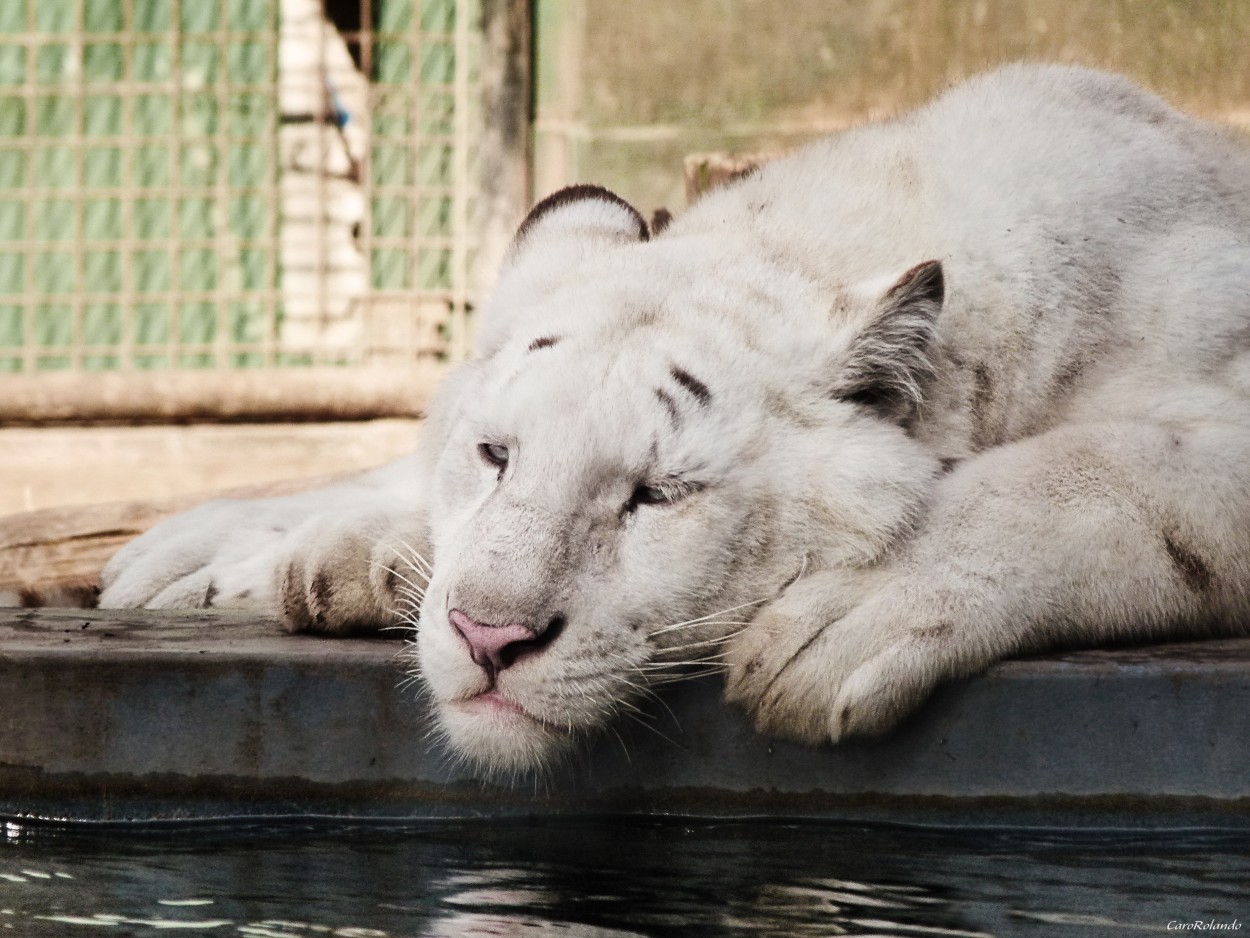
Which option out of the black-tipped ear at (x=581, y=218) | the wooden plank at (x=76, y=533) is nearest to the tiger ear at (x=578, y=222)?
the black-tipped ear at (x=581, y=218)

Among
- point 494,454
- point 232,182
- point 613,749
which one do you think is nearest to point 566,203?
point 494,454

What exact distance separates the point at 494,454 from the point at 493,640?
0.48 meters

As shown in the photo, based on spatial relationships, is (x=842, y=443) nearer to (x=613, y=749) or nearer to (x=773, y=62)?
(x=613, y=749)

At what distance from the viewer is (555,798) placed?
8.52 feet

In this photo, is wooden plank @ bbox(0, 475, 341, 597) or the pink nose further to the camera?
wooden plank @ bbox(0, 475, 341, 597)

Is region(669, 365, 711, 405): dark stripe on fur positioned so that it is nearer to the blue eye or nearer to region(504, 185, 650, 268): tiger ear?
the blue eye

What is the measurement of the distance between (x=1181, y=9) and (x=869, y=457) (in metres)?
4.56

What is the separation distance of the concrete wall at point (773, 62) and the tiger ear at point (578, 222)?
3.48 m

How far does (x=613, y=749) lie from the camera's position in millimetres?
2600

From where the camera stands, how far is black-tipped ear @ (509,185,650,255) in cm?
345

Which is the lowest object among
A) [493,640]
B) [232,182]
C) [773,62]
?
[493,640]

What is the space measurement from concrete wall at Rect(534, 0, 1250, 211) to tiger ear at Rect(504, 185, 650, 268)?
11.4 ft

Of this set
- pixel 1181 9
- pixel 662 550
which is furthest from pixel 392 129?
pixel 662 550

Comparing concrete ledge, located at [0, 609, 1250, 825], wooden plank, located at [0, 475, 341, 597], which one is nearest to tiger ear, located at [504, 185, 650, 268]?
concrete ledge, located at [0, 609, 1250, 825]
